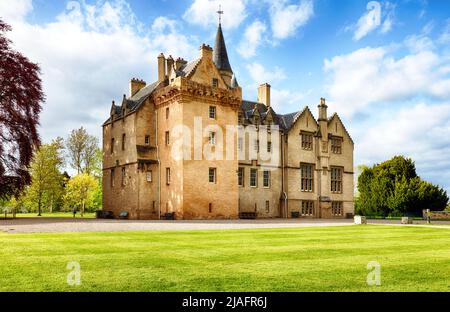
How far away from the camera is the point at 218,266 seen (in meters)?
9.52

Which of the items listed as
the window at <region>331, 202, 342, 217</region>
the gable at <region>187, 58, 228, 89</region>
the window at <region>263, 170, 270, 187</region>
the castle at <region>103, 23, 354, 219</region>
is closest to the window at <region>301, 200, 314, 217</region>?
the castle at <region>103, 23, 354, 219</region>

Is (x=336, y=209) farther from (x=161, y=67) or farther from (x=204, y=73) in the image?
(x=161, y=67)

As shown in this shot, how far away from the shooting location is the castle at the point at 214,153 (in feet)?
123

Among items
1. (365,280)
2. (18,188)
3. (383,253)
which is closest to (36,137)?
(18,188)

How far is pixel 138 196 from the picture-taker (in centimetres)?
3866

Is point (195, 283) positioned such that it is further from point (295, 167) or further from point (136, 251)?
point (295, 167)

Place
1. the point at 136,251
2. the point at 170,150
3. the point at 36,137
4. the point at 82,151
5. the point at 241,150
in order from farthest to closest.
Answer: the point at 82,151, the point at 241,150, the point at 170,150, the point at 36,137, the point at 136,251

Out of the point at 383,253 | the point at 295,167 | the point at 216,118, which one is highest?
the point at 216,118

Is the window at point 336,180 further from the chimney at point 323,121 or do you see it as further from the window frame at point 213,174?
the window frame at point 213,174

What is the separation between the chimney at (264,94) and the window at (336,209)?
13417 mm

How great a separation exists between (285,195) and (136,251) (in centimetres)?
3447

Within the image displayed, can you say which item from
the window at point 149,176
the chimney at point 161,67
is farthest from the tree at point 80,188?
the chimney at point 161,67

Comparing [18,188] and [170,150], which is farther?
[170,150]

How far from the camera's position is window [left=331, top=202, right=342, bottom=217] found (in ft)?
163
